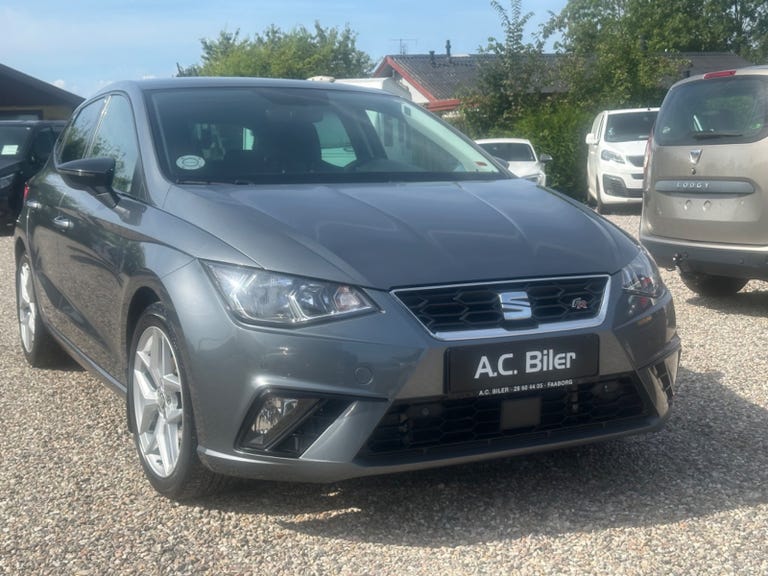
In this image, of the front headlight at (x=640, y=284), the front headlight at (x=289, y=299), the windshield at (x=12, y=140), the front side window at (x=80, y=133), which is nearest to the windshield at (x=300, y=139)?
the front side window at (x=80, y=133)

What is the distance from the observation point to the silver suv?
7074 millimetres

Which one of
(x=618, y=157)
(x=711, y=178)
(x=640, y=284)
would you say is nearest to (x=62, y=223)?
(x=640, y=284)

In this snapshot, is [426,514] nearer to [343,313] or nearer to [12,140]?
[343,313]

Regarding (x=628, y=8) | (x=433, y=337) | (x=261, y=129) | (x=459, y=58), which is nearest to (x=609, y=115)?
(x=261, y=129)

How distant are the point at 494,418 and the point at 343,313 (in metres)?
0.63

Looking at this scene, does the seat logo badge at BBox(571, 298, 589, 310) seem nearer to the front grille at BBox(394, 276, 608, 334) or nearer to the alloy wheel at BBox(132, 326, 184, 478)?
the front grille at BBox(394, 276, 608, 334)

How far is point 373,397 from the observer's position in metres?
3.34

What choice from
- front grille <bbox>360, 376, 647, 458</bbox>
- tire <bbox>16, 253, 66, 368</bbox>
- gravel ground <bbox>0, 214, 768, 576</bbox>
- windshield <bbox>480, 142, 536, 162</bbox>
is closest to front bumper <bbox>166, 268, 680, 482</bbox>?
front grille <bbox>360, 376, 647, 458</bbox>

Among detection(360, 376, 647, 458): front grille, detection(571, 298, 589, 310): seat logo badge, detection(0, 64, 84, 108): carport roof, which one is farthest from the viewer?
detection(0, 64, 84, 108): carport roof

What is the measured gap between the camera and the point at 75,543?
3.55 m

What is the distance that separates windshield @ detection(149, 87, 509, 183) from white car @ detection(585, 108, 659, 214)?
41.1 feet

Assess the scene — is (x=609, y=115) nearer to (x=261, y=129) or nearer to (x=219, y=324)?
(x=261, y=129)

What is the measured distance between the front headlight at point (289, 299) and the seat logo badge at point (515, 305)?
457mm

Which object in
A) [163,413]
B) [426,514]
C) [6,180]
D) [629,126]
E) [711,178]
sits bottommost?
[629,126]
